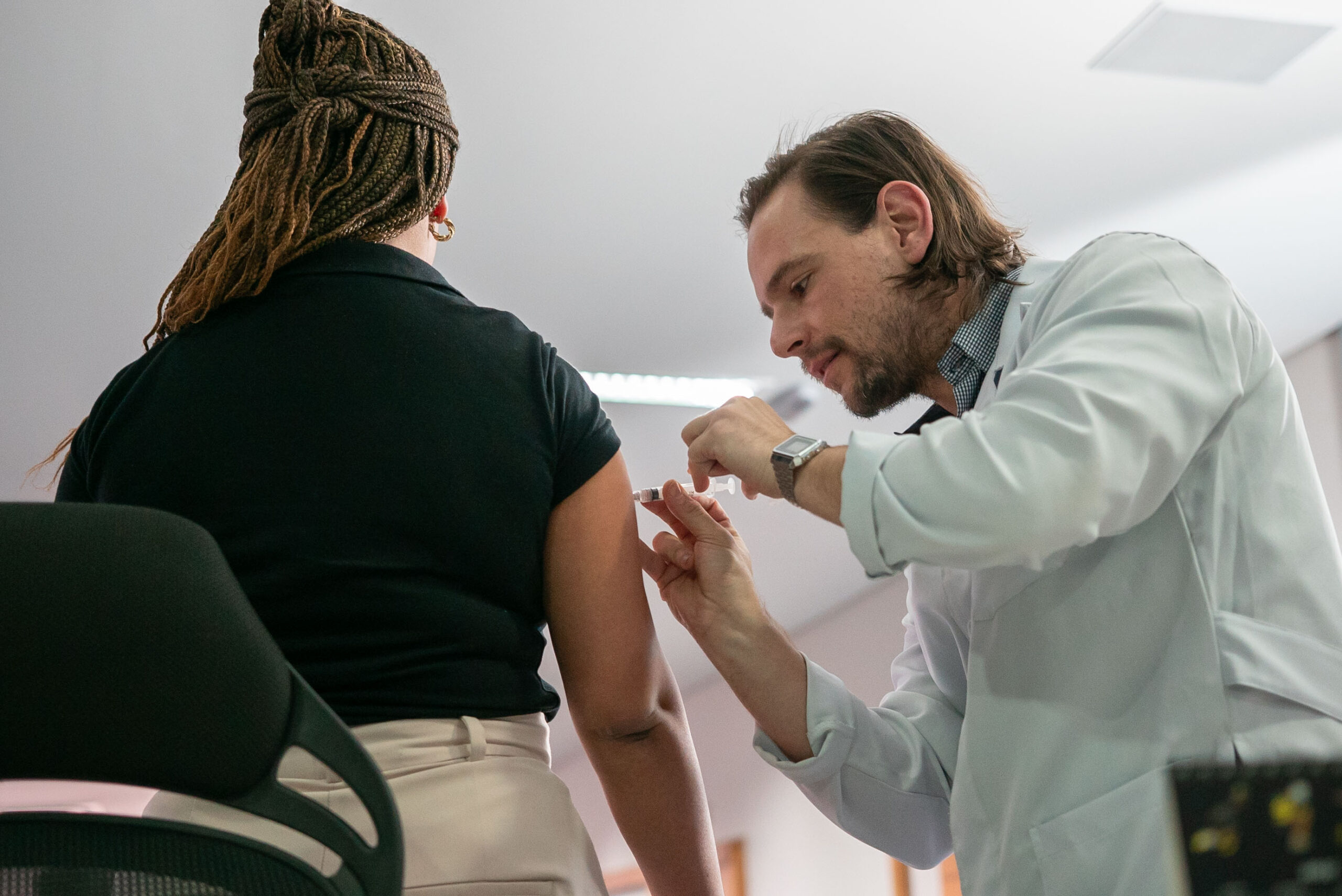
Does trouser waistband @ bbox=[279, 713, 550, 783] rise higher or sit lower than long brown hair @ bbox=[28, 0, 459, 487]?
lower

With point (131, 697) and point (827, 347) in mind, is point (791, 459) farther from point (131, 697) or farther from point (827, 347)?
point (131, 697)

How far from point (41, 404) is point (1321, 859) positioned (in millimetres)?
4504

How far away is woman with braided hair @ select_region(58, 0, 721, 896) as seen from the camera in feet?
3.59

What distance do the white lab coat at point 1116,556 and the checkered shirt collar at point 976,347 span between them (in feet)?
0.62

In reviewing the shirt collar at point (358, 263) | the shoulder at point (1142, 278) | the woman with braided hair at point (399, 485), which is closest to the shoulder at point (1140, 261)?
the shoulder at point (1142, 278)

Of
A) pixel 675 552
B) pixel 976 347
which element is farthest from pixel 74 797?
pixel 976 347

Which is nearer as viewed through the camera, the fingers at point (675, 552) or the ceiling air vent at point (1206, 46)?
the fingers at point (675, 552)

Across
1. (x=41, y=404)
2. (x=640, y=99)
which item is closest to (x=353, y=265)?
(x=640, y=99)

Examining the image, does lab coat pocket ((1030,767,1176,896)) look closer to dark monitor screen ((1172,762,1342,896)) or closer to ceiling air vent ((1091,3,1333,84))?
dark monitor screen ((1172,762,1342,896))

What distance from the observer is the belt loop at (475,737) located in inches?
43.6

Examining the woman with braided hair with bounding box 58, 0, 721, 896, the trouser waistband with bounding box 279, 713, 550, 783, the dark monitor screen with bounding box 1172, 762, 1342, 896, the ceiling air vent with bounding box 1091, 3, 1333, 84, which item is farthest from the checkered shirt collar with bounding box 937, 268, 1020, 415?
the ceiling air vent with bounding box 1091, 3, 1333, 84

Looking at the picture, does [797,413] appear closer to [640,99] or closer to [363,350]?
[640,99]

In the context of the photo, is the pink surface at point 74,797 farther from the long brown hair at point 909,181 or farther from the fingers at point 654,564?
the long brown hair at point 909,181

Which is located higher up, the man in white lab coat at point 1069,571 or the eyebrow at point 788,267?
the eyebrow at point 788,267
